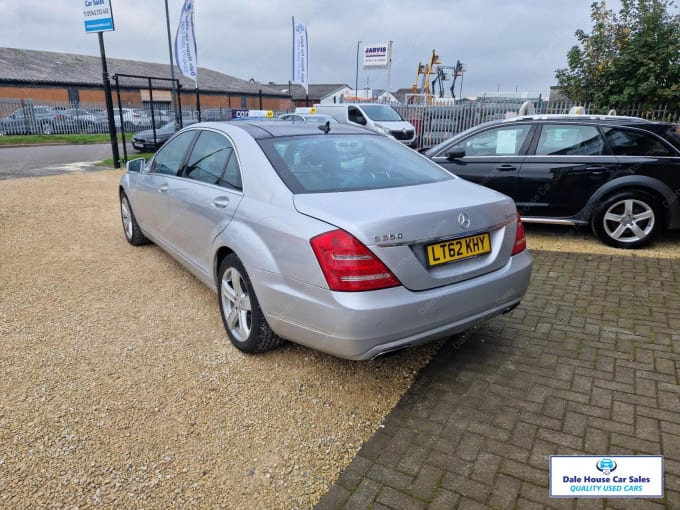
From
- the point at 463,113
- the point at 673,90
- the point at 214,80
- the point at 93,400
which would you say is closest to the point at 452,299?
the point at 93,400

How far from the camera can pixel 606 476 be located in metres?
2.29

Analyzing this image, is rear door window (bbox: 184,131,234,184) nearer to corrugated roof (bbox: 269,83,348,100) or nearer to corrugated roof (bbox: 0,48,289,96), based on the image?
corrugated roof (bbox: 0,48,289,96)

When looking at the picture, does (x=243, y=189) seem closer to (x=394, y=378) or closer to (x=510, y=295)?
(x=394, y=378)

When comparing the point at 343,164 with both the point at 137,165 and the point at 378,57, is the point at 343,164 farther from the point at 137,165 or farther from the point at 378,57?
the point at 378,57

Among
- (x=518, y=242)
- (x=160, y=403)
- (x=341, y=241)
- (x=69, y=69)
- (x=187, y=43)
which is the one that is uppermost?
(x=69, y=69)

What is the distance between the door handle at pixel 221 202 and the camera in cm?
339

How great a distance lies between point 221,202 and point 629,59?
39.9 ft

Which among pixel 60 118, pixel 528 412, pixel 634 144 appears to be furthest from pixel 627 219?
pixel 60 118

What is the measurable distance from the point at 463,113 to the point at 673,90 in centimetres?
684

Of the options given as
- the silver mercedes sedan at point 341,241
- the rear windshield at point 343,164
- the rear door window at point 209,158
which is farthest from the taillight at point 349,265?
the rear door window at point 209,158

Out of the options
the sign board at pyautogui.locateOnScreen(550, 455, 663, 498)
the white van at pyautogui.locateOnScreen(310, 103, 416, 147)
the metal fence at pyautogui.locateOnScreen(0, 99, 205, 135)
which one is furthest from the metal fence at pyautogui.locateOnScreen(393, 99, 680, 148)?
the metal fence at pyautogui.locateOnScreen(0, 99, 205, 135)

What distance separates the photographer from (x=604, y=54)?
479 inches

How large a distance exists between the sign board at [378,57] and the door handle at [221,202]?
35.1 meters

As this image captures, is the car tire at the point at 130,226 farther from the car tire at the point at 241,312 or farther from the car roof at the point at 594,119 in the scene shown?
the car roof at the point at 594,119
